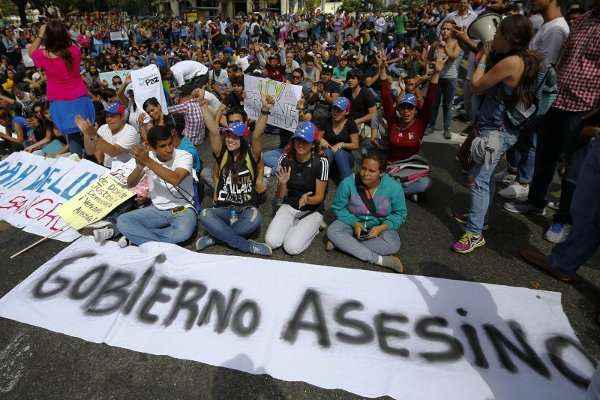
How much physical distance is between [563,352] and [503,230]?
1.76 meters

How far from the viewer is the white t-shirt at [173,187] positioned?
3.82 metres

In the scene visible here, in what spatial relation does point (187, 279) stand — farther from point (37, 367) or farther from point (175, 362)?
point (37, 367)

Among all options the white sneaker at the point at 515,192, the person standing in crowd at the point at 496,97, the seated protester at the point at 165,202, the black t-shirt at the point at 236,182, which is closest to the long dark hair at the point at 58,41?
the seated protester at the point at 165,202

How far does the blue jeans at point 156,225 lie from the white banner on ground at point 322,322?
0.78 ft

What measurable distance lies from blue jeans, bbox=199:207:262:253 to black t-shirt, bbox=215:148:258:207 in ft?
0.29

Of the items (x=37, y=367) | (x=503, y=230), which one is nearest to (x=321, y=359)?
(x=37, y=367)

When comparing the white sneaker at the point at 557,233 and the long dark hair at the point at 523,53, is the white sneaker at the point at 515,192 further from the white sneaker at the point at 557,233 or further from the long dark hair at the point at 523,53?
the long dark hair at the point at 523,53

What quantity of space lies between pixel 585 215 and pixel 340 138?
3248 millimetres

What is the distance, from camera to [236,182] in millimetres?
3949

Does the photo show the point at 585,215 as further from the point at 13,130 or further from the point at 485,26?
the point at 13,130

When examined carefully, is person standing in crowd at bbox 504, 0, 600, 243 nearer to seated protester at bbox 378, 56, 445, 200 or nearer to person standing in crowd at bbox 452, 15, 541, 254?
person standing in crowd at bbox 452, 15, 541, 254

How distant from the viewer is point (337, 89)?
6.75 meters

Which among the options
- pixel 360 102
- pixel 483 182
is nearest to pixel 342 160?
pixel 360 102

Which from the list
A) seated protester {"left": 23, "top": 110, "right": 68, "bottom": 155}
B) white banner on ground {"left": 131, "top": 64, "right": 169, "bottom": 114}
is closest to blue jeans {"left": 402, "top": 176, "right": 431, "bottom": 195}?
white banner on ground {"left": 131, "top": 64, "right": 169, "bottom": 114}
